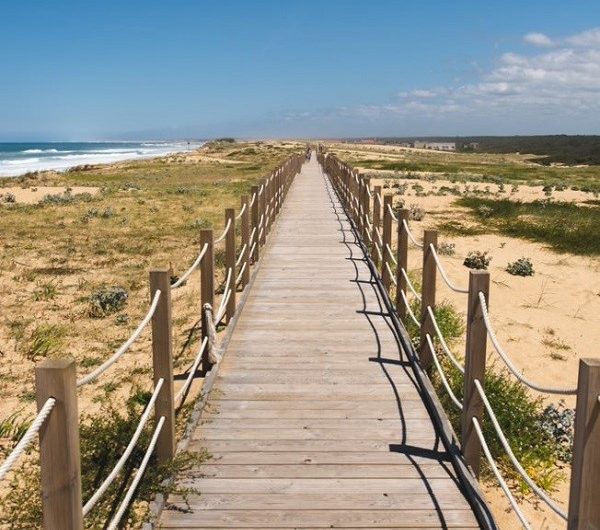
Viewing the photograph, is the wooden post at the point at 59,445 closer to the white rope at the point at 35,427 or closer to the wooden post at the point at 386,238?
the white rope at the point at 35,427

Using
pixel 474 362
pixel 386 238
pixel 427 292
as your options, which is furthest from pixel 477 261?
pixel 474 362

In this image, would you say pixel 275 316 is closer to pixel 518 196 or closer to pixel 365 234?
pixel 365 234

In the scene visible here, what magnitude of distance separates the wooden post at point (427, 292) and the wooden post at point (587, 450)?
3372 mm

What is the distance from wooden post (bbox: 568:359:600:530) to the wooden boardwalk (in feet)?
3.69

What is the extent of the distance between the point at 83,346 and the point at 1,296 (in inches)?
116

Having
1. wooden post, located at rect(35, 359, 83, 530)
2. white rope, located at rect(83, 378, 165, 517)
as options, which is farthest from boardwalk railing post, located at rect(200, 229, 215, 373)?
wooden post, located at rect(35, 359, 83, 530)

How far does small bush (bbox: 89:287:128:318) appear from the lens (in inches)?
344

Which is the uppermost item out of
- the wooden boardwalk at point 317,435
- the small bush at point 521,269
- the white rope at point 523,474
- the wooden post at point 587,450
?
the wooden post at point 587,450

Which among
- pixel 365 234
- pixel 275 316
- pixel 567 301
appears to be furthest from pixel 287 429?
pixel 365 234

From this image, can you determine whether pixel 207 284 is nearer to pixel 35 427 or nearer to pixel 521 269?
pixel 35 427

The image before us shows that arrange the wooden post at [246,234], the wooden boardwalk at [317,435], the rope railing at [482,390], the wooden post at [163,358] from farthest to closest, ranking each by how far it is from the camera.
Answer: the wooden post at [246,234], the wooden post at [163,358], the wooden boardwalk at [317,435], the rope railing at [482,390]

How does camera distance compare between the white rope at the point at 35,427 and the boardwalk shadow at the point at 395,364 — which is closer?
the white rope at the point at 35,427

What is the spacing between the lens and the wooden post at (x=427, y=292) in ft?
19.3

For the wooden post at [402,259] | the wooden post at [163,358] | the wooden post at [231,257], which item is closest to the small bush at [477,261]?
the wooden post at [402,259]
